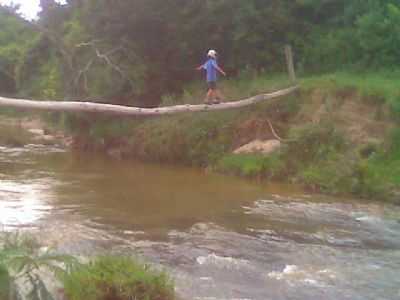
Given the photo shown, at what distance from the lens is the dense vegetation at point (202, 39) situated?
24.5m

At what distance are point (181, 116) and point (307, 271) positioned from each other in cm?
1399

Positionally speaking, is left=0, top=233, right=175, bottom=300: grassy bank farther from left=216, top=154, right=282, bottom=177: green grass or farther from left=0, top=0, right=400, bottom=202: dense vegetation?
left=216, top=154, right=282, bottom=177: green grass

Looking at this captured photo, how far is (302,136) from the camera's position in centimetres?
2067

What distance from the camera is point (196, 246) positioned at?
12.8m

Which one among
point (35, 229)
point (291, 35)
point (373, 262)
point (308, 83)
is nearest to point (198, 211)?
point (35, 229)

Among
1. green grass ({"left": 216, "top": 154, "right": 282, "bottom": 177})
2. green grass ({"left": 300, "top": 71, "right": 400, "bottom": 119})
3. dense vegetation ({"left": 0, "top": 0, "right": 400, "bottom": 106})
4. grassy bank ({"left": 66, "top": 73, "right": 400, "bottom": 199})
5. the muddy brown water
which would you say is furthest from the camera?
dense vegetation ({"left": 0, "top": 0, "right": 400, "bottom": 106})

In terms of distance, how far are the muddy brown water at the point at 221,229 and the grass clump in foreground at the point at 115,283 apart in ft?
2.50

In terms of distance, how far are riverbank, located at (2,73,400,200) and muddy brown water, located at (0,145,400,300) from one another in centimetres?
80

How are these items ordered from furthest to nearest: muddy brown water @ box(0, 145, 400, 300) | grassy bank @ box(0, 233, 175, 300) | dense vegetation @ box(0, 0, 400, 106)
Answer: dense vegetation @ box(0, 0, 400, 106) < muddy brown water @ box(0, 145, 400, 300) < grassy bank @ box(0, 233, 175, 300)

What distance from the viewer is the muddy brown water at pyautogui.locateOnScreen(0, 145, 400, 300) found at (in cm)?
1061

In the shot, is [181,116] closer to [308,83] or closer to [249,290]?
[308,83]

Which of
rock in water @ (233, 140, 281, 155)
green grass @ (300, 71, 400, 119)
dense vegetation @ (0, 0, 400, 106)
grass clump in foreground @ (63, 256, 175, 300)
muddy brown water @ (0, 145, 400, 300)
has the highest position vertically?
dense vegetation @ (0, 0, 400, 106)

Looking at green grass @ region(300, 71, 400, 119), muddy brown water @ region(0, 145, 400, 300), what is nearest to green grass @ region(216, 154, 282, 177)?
muddy brown water @ region(0, 145, 400, 300)

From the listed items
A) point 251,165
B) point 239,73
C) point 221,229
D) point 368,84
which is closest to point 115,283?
point 221,229
